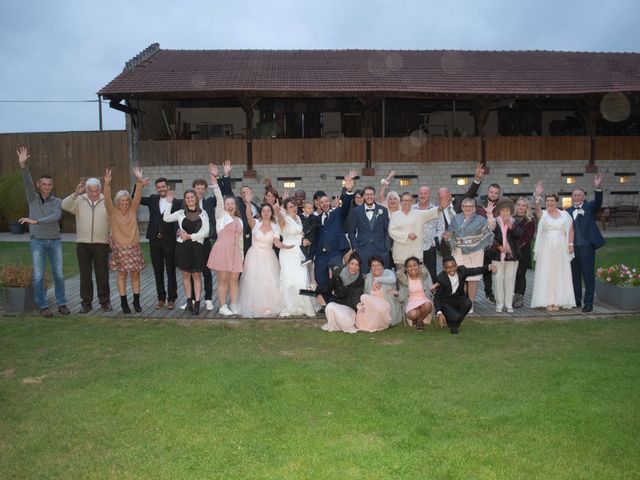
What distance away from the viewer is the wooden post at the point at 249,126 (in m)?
21.5

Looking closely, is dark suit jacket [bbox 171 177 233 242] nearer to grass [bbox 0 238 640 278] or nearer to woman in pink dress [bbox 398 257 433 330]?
woman in pink dress [bbox 398 257 433 330]

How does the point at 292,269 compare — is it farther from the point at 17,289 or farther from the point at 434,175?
the point at 434,175

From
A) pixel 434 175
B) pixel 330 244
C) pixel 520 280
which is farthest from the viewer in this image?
pixel 434 175

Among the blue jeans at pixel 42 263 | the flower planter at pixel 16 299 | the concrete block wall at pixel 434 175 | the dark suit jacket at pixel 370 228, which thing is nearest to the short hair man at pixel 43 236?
the blue jeans at pixel 42 263

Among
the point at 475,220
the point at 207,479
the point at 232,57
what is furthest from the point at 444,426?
the point at 232,57

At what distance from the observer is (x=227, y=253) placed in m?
8.97

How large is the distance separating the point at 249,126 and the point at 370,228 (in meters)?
14.1

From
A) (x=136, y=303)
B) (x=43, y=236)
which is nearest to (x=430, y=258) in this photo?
(x=136, y=303)

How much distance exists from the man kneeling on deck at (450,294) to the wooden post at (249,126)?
14910 mm

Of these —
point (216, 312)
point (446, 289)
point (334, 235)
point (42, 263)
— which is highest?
point (334, 235)

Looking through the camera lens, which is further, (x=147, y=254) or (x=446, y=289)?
(x=147, y=254)

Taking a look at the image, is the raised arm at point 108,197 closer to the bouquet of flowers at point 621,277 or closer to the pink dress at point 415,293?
the pink dress at point 415,293

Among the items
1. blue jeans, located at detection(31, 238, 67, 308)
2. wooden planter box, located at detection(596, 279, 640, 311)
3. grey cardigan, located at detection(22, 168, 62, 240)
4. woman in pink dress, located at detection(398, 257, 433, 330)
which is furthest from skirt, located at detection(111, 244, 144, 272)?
wooden planter box, located at detection(596, 279, 640, 311)

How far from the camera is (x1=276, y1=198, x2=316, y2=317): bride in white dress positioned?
912cm
